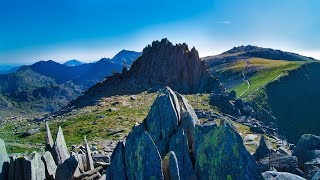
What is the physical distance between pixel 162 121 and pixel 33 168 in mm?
9252

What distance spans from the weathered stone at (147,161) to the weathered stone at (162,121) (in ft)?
15.2

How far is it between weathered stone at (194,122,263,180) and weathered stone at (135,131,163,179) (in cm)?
249

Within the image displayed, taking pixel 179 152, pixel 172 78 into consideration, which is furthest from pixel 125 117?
pixel 179 152

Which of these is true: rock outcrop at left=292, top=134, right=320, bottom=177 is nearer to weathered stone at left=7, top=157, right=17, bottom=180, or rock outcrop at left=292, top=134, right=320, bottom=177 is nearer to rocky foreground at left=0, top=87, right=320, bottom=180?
rocky foreground at left=0, top=87, right=320, bottom=180

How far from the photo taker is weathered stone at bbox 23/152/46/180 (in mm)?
25297

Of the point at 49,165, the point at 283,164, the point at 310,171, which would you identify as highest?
the point at 49,165

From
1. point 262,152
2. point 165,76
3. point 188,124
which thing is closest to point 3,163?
point 188,124

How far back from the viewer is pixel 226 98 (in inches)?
4215

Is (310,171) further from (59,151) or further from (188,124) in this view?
(59,151)

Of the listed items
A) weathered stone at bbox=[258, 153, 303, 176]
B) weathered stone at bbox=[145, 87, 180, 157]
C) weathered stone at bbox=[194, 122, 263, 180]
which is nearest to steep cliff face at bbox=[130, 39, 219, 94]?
weathered stone at bbox=[258, 153, 303, 176]

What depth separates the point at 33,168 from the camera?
25516mm

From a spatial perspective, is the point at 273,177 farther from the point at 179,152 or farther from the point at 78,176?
the point at 78,176

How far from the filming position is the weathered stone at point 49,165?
88.7 ft

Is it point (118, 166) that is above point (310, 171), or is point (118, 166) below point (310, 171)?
above
